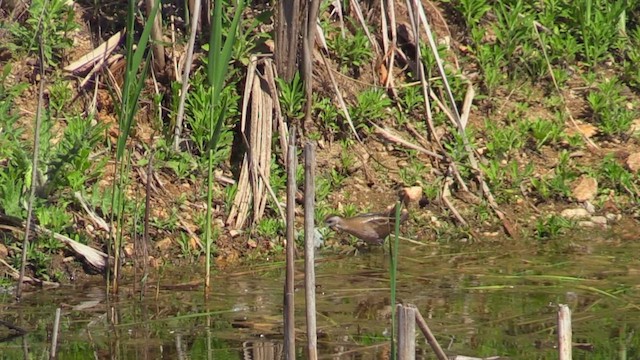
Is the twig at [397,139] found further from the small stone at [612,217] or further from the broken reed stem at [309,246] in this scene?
the broken reed stem at [309,246]

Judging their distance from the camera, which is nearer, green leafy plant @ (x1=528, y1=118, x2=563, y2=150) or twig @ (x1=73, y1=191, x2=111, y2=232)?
twig @ (x1=73, y1=191, x2=111, y2=232)

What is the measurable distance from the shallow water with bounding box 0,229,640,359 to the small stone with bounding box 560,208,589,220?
381 mm

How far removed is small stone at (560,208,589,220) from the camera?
7.78 m

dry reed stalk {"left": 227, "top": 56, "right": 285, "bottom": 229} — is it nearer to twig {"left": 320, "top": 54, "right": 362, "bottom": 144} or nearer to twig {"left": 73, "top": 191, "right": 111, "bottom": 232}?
twig {"left": 320, "top": 54, "right": 362, "bottom": 144}

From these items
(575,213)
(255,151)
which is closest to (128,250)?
(255,151)

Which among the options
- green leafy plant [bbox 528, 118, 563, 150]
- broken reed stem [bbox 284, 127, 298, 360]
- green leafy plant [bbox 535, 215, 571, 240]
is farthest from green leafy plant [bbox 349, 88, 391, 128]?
broken reed stem [bbox 284, 127, 298, 360]

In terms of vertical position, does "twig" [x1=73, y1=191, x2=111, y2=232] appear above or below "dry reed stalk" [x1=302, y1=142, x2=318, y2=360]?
above

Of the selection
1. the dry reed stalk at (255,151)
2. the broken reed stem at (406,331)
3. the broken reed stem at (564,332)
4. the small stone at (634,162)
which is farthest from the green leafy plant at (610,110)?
the broken reed stem at (406,331)

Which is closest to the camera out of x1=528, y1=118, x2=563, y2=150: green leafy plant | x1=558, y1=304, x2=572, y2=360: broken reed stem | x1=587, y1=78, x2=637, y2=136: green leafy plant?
x1=558, y1=304, x2=572, y2=360: broken reed stem

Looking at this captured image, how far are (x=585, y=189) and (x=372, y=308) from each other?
233cm

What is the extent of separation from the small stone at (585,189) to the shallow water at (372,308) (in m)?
0.53

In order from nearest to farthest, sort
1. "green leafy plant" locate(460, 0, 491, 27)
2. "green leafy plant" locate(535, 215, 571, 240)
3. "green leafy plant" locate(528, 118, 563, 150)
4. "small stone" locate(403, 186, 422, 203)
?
"green leafy plant" locate(535, 215, 571, 240)
"small stone" locate(403, 186, 422, 203)
"green leafy plant" locate(528, 118, 563, 150)
"green leafy plant" locate(460, 0, 491, 27)

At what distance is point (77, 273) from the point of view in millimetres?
6734

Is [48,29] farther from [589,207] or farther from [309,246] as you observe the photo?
[309,246]
